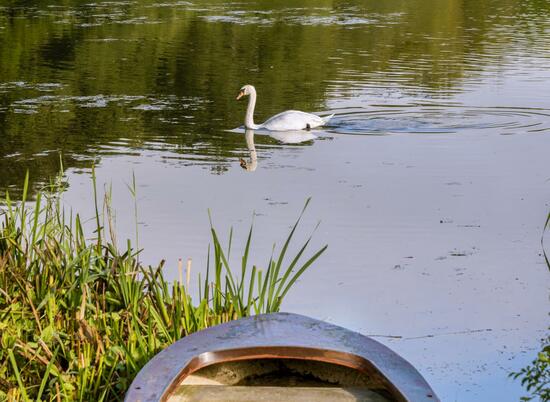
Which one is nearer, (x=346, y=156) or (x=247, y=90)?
(x=346, y=156)

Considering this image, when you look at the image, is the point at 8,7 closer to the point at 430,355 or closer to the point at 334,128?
the point at 334,128

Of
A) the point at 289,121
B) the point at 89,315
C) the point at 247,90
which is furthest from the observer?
the point at 247,90

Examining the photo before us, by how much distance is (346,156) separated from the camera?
13.0 m

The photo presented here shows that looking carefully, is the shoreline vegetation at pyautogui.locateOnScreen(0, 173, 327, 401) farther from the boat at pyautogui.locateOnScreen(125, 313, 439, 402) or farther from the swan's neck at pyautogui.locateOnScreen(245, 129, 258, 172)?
the swan's neck at pyautogui.locateOnScreen(245, 129, 258, 172)

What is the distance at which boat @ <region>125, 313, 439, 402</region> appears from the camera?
4.52 metres

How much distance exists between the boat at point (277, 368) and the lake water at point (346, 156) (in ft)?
4.76

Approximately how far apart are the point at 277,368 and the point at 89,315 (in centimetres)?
131

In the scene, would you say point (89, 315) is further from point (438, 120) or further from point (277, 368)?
point (438, 120)

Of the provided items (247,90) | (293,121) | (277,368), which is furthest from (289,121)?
(277,368)

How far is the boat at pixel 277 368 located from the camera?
4516 millimetres

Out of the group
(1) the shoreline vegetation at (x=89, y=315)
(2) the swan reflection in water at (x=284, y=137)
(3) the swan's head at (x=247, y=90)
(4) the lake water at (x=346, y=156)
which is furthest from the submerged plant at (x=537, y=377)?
(3) the swan's head at (x=247, y=90)

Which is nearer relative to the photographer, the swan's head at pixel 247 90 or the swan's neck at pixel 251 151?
the swan's neck at pixel 251 151

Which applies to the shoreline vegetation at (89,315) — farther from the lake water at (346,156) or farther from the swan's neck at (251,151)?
the swan's neck at (251,151)

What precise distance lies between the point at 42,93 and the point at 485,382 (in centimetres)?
1275
